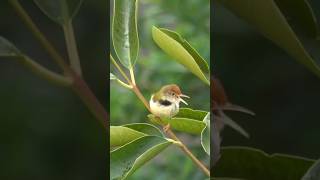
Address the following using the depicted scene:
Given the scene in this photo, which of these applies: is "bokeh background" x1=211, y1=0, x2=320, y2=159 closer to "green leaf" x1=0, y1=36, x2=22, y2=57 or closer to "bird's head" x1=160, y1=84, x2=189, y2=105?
"bird's head" x1=160, y1=84, x2=189, y2=105

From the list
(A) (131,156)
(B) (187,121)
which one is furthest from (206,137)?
(A) (131,156)

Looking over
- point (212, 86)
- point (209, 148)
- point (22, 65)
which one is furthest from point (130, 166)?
point (22, 65)

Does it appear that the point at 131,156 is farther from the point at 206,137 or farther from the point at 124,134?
the point at 206,137

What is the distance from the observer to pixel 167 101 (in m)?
1.63

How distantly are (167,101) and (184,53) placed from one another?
6.1 inches

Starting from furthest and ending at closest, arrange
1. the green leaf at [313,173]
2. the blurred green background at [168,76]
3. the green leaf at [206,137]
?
the blurred green background at [168,76] < the green leaf at [206,137] < the green leaf at [313,173]

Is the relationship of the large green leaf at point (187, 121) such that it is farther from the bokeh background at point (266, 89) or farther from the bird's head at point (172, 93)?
the bokeh background at point (266, 89)

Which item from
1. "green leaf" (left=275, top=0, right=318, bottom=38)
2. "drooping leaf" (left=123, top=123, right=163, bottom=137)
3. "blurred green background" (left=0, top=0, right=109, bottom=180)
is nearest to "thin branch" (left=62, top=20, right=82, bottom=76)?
"blurred green background" (left=0, top=0, right=109, bottom=180)

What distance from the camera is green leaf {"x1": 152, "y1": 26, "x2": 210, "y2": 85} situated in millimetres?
1562

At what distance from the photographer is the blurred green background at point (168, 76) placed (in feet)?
5.71

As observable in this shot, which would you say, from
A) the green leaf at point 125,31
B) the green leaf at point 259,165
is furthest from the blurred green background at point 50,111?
the green leaf at point 259,165

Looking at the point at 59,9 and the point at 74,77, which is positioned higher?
the point at 59,9

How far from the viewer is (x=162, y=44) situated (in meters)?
1.63

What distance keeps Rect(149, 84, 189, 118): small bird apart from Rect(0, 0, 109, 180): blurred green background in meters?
0.30
